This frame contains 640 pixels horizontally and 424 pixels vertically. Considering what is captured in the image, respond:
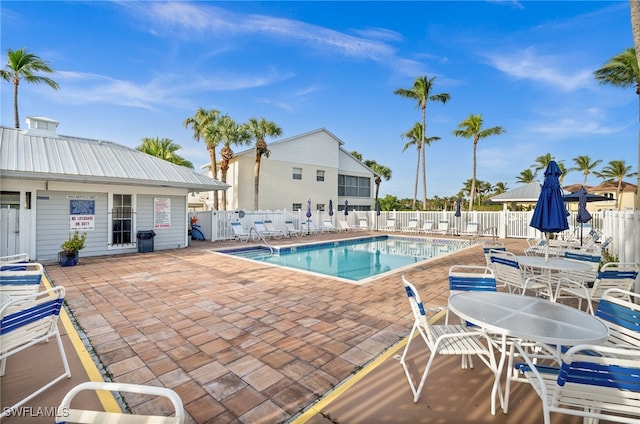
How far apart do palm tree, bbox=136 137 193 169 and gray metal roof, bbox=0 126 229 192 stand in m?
10.2

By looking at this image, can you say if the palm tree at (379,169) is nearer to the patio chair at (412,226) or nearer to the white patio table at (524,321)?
the patio chair at (412,226)

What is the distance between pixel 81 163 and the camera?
340 inches

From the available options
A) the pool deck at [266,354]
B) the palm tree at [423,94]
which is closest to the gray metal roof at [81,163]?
the pool deck at [266,354]

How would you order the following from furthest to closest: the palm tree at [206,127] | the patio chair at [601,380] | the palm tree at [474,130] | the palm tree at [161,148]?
the palm tree at [474,130] < the palm tree at [161,148] < the palm tree at [206,127] < the patio chair at [601,380]

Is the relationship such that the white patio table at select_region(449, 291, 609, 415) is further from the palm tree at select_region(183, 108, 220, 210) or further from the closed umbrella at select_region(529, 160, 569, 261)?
the palm tree at select_region(183, 108, 220, 210)

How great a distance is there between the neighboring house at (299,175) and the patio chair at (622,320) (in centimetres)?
1941

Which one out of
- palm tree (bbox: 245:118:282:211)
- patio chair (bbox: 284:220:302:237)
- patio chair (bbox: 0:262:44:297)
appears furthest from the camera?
palm tree (bbox: 245:118:282:211)

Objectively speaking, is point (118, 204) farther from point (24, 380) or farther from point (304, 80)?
point (304, 80)

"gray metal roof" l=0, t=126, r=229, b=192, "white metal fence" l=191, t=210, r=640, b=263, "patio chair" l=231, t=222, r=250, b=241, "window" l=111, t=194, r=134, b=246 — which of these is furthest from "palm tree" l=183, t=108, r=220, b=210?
"window" l=111, t=194, r=134, b=246

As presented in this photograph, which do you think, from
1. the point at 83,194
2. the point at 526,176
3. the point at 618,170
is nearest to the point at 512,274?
the point at 83,194

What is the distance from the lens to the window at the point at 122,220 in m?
9.32

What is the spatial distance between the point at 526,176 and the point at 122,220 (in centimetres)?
5124

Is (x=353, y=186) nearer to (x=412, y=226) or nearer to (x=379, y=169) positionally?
A: (x=379, y=169)

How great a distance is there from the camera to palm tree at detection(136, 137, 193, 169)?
2052 centimetres
